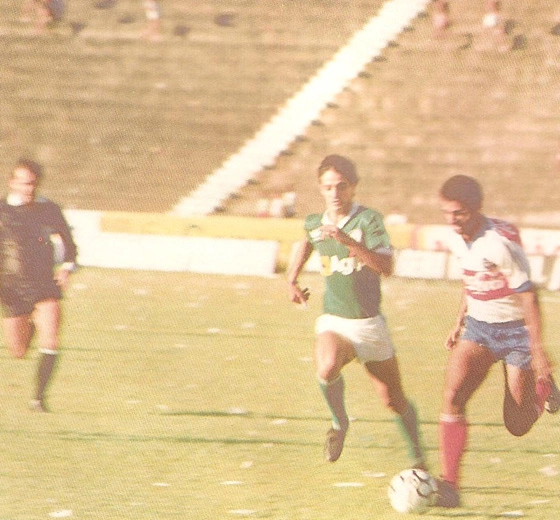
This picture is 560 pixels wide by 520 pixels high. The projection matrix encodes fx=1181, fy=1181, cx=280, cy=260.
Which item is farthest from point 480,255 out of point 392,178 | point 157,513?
point 392,178

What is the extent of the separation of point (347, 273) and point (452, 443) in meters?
0.99

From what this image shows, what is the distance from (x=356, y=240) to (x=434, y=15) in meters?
8.35

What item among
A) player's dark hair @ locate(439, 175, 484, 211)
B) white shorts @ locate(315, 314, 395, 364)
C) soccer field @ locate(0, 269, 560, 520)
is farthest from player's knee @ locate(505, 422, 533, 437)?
player's dark hair @ locate(439, 175, 484, 211)

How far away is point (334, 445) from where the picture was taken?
611 centimetres

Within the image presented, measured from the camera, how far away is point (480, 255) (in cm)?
552

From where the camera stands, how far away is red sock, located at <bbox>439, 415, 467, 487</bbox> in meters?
5.57

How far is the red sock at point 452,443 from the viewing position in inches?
219

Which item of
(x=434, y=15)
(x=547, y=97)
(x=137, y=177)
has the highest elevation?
(x=434, y=15)

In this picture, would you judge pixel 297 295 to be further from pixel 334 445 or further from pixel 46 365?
pixel 46 365

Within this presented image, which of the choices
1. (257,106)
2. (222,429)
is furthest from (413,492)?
(257,106)

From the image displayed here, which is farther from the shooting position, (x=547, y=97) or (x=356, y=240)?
(x=547, y=97)

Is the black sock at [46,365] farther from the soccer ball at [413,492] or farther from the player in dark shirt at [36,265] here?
the soccer ball at [413,492]

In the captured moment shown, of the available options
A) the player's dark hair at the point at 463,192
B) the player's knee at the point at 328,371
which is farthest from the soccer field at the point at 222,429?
the player's dark hair at the point at 463,192

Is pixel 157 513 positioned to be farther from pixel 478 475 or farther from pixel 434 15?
pixel 434 15
